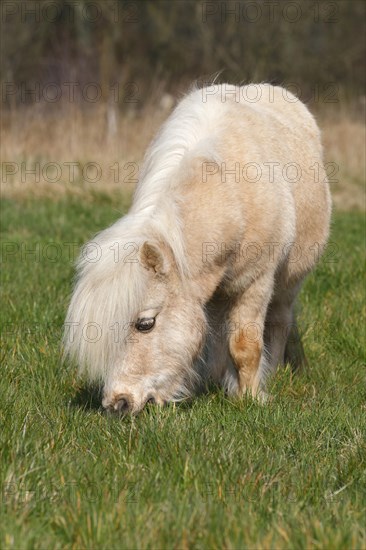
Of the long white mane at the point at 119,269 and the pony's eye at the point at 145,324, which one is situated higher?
the long white mane at the point at 119,269

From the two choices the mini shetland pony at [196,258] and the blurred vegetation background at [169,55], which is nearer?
the mini shetland pony at [196,258]

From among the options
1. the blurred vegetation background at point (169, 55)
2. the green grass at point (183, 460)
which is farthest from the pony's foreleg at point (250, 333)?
the blurred vegetation background at point (169, 55)

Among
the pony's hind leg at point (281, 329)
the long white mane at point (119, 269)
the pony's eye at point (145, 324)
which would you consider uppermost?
the long white mane at point (119, 269)

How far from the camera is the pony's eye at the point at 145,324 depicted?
456 centimetres

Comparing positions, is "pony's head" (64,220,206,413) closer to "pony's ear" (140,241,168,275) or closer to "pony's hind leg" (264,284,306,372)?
"pony's ear" (140,241,168,275)

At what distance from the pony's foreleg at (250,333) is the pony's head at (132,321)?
52 cm

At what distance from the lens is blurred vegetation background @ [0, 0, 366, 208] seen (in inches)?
632

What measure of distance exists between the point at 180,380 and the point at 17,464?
1433 millimetres

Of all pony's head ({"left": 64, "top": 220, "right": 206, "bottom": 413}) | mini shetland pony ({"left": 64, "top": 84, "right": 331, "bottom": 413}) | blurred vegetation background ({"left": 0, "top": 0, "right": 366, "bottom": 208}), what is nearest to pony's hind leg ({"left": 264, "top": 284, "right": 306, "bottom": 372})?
mini shetland pony ({"left": 64, "top": 84, "right": 331, "bottom": 413})

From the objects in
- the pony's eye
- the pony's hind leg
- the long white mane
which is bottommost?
the pony's hind leg

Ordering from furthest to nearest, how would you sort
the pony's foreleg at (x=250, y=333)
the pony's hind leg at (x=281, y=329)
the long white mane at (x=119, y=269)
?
the pony's hind leg at (x=281, y=329), the pony's foreleg at (x=250, y=333), the long white mane at (x=119, y=269)

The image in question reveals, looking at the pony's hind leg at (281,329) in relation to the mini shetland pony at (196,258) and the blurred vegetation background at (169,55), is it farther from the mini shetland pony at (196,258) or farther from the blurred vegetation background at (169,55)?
the blurred vegetation background at (169,55)

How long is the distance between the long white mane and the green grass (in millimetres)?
→ 353

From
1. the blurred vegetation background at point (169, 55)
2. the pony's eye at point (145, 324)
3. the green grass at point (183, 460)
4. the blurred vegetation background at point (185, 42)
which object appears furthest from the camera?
the blurred vegetation background at point (185, 42)
